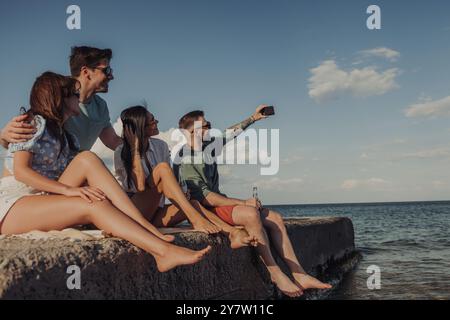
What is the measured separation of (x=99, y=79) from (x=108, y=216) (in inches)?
71.9

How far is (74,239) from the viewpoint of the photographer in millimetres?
2605

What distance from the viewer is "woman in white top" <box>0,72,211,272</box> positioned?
2.67 metres

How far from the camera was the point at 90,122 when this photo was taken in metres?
4.19

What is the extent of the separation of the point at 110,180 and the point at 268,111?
2.66 metres

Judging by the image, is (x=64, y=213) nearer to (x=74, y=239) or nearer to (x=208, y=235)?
(x=74, y=239)

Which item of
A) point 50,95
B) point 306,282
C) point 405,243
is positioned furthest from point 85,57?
point 405,243

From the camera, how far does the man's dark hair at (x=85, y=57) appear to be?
13.1 ft

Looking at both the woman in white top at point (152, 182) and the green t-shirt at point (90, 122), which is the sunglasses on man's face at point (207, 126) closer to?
the woman in white top at point (152, 182)

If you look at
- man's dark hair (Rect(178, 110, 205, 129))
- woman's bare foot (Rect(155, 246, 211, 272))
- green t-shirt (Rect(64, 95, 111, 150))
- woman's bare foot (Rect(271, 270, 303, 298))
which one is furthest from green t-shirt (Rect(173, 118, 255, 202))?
woman's bare foot (Rect(155, 246, 211, 272))

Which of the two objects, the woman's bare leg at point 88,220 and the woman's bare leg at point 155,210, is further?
the woman's bare leg at point 155,210

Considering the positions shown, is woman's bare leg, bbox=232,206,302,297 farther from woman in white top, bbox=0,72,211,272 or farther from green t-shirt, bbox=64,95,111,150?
green t-shirt, bbox=64,95,111,150

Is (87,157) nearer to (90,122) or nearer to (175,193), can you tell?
(175,193)

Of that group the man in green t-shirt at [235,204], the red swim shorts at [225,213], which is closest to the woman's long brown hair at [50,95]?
the man in green t-shirt at [235,204]
